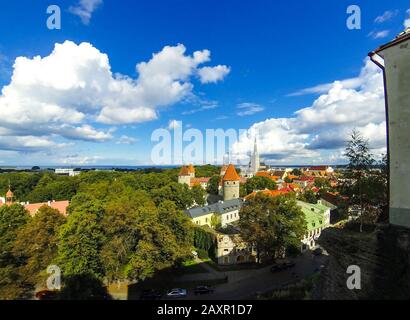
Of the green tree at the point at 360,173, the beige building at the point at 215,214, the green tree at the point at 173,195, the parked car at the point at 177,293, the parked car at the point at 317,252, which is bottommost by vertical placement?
the parked car at the point at 317,252

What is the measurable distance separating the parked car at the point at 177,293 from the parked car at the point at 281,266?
11.5 m

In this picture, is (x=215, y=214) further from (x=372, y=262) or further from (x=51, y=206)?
(x=372, y=262)

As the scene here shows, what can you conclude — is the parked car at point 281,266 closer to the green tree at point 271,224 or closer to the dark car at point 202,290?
the green tree at point 271,224

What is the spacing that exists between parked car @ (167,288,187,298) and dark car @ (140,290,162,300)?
0.96 m

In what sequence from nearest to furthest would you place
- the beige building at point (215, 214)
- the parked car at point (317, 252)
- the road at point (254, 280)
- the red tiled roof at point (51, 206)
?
the road at point (254, 280)
the parked car at point (317, 252)
the red tiled roof at point (51, 206)
the beige building at point (215, 214)

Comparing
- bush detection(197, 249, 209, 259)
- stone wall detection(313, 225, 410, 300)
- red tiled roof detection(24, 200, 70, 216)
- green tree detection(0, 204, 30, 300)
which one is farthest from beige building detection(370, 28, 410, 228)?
red tiled roof detection(24, 200, 70, 216)

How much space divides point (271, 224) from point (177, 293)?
13218 mm

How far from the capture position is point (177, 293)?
86.8ft

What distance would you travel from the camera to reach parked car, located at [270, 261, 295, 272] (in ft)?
108

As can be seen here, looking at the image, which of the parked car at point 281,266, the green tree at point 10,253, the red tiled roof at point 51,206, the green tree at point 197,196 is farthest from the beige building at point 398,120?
the green tree at point 197,196

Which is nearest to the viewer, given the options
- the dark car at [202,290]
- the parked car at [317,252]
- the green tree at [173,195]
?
the dark car at [202,290]

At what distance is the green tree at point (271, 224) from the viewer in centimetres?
3234

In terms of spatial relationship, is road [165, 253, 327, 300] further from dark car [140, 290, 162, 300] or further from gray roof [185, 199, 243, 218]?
gray roof [185, 199, 243, 218]

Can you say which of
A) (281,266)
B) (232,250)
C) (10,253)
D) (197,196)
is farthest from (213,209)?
(10,253)
